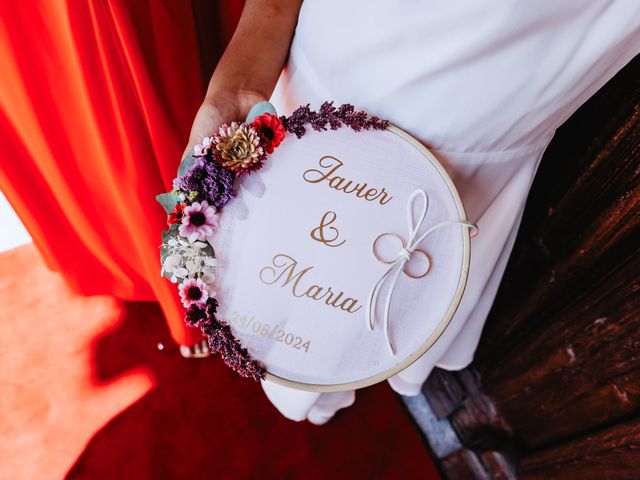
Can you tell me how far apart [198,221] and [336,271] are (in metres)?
0.18

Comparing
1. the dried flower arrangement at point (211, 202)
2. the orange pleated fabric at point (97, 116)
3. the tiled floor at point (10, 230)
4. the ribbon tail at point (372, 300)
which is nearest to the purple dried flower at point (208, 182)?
the dried flower arrangement at point (211, 202)

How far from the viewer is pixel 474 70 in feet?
1.66

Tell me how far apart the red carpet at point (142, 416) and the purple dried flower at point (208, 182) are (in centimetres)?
92

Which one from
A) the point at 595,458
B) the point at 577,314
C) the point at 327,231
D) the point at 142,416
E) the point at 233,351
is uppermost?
the point at 327,231

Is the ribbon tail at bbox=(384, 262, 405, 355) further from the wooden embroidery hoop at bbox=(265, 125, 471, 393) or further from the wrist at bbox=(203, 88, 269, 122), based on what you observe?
the wrist at bbox=(203, 88, 269, 122)

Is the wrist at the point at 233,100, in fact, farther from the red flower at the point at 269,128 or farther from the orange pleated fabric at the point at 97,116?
the orange pleated fabric at the point at 97,116

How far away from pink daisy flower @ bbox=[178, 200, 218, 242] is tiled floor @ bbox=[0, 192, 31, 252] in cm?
122

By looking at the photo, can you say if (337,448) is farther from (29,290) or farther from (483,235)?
(29,290)

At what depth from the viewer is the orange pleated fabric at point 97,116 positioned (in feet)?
2.45

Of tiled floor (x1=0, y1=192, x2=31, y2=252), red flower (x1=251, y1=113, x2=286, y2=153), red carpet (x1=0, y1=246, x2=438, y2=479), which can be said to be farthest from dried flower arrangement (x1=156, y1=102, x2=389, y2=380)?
tiled floor (x1=0, y1=192, x2=31, y2=252)

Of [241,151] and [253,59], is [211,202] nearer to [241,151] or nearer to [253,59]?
[241,151]

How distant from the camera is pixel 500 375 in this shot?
45.1 inches

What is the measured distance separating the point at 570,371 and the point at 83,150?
1116mm

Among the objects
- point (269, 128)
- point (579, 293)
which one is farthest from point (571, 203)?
point (269, 128)
